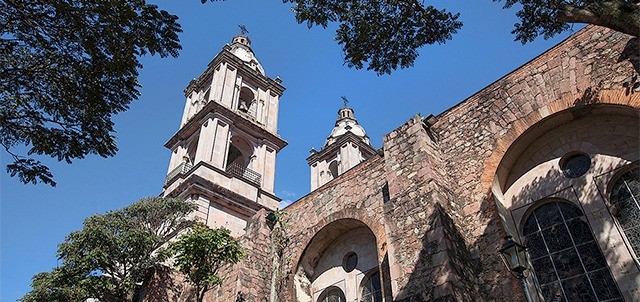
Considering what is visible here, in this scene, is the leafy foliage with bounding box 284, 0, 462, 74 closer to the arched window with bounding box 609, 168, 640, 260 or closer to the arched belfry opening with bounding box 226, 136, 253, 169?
the arched window with bounding box 609, 168, 640, 260

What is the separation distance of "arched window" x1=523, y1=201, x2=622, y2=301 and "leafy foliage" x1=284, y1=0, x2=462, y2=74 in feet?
11.9

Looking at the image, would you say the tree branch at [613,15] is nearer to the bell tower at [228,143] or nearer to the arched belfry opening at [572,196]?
the arched belfry opening at [572,196]

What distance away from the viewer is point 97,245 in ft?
47.6

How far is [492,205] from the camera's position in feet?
25.9

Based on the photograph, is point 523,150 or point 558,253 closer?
point 558,253

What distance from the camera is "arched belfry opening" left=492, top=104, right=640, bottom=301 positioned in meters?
6.71

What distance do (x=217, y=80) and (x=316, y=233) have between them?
16.8m

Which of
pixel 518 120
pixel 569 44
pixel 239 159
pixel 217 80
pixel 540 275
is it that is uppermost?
pixel 217 80

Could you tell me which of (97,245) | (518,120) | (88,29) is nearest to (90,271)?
(97,245)

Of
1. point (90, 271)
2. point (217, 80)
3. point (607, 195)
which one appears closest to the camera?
point (607, 195)

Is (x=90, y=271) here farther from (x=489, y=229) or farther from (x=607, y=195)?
(x=607, y=195)

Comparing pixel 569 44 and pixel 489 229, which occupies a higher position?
pixel 569 44

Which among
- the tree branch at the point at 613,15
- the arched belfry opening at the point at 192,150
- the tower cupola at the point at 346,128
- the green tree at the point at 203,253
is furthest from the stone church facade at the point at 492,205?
the tower cupola at the point at 346,128

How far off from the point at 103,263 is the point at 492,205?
40.6 ft
